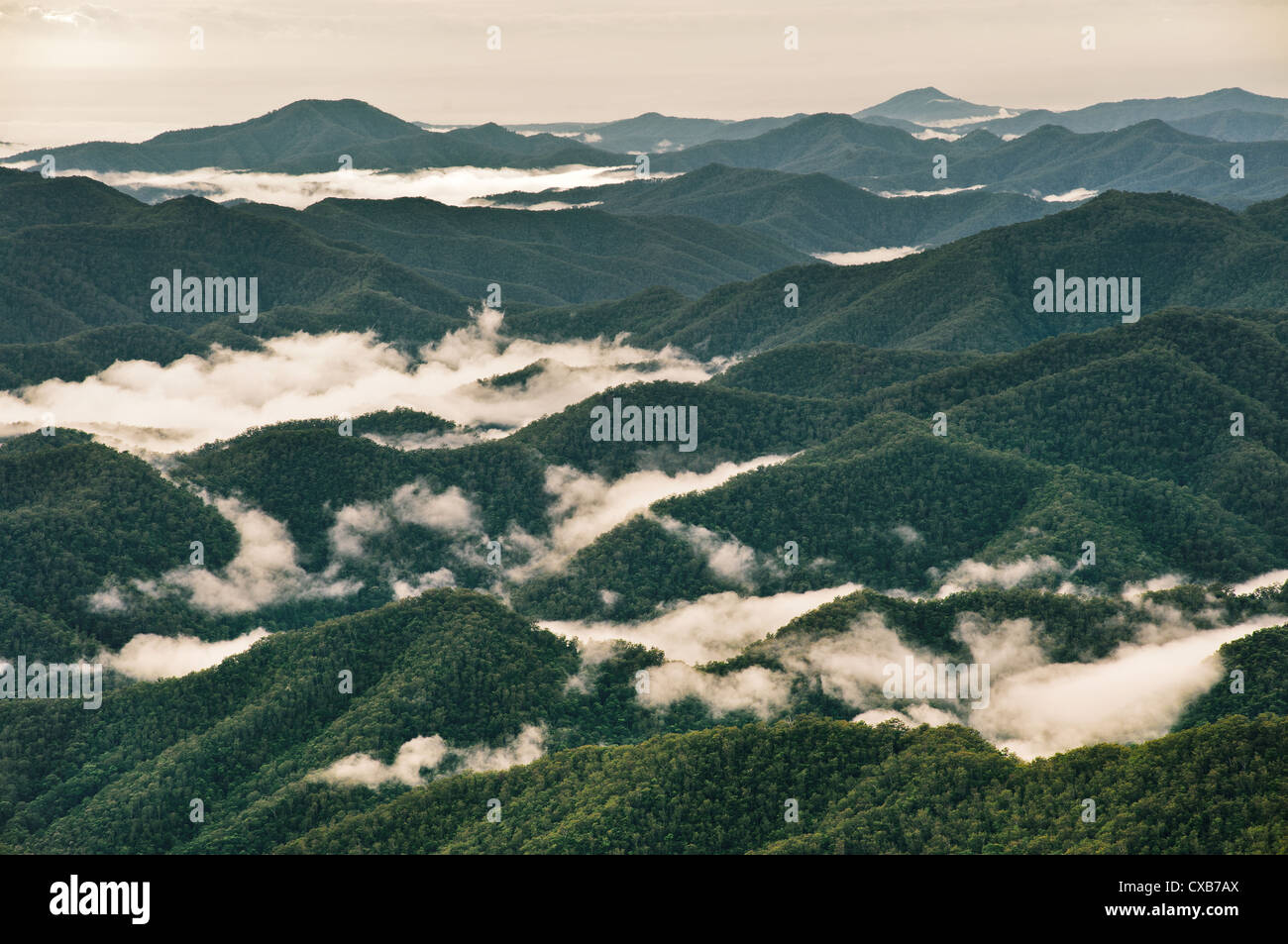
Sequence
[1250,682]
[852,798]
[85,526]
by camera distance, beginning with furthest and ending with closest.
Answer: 1. [85,526]
2. [1250,682]
3. [852,798]

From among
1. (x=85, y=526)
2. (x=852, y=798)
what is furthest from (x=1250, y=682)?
(x=85, y=526)

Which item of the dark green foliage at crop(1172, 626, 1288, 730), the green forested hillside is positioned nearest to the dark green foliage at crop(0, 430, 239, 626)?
the green forested hillside

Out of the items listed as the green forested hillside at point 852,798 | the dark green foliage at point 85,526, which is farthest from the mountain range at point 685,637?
the dark green foliage at point 85,526

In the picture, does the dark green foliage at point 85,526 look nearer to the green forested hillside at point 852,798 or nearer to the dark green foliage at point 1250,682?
the green forested hillside at point 852,798

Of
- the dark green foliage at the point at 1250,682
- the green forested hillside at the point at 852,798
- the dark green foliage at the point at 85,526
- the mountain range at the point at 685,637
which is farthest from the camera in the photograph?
the dark green foliage at the point at 85,526

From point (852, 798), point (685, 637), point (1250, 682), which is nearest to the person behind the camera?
point (852, 798)

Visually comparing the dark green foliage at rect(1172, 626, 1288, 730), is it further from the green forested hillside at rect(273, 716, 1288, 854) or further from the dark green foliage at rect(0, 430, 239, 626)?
the dark green foliage at rect(0, 430, 239, 626)

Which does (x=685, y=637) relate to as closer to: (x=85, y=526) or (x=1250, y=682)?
(x=1250, y=682)

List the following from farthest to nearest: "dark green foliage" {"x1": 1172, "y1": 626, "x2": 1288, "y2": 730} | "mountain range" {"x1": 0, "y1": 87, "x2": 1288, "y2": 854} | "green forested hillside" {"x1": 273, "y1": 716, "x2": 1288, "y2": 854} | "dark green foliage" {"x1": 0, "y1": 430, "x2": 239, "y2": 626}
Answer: "dark green foliage" {"x1": 0, "y1": 430, "x2": 239, "y2": 626}
"dark green foliage" {"x1": 1172, "y1": 626, "x2": 1288, "y2": 730}
"mountain range" {"x1": 0, "y1": 87, "x2": 1288, "y2": 854}
"green forested hillside" {"x1": 273, "y1": 716, "x2": 1288, "y2": 854}

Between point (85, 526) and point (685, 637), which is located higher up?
point (85, 526)

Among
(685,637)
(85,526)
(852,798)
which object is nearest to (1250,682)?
(852,798)

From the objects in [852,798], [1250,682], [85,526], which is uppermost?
[85,526]

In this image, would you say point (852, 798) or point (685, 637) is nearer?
point (852, 798)
